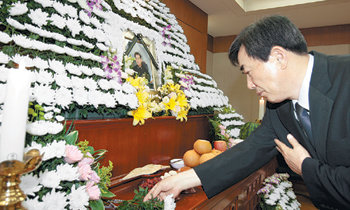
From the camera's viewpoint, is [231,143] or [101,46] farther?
[231,143]

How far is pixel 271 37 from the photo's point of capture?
1022 mm

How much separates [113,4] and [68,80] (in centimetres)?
86

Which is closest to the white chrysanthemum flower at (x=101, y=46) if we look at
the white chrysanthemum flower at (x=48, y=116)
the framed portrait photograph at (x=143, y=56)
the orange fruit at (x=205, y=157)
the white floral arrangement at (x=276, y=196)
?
the framed portrait photograph at (x=143, y=56)

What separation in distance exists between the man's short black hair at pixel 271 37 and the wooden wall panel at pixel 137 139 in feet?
2.65

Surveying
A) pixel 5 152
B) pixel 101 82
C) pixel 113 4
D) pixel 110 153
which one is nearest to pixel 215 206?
pixel 110 153

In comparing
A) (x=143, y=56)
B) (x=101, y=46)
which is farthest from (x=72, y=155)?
(x=143, y=56)

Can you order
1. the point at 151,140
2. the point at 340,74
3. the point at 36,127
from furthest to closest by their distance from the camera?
the point at 151,140 < the point at 340,74 < the point at 36,127

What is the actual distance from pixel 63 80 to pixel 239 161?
994mm

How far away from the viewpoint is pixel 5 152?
16.5 inches

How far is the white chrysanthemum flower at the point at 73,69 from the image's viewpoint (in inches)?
47.1

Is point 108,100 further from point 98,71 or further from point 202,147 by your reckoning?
point 202,147

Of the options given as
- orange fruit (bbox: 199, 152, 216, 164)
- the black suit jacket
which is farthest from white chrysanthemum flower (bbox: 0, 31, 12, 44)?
orange fruit (bbox: 199, 152, 216, 164)

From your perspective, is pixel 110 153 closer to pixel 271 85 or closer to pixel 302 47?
pixel 271 85

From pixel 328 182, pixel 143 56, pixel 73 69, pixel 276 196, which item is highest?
pixel 143 56
